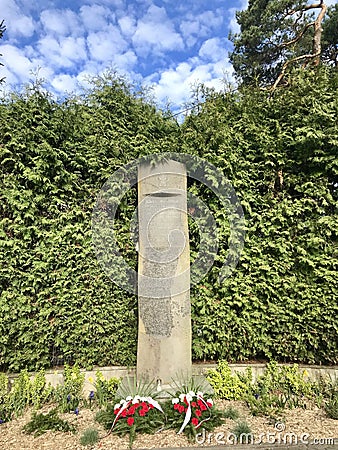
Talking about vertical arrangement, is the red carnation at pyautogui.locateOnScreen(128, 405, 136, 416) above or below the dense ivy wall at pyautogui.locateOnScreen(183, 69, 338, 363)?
below

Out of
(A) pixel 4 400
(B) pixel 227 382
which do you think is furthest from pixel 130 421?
(A) pixel 4 400

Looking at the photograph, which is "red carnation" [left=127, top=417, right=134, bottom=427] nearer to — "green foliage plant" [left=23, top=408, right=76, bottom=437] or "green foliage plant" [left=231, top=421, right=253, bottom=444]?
"green foliage plant" [left=23, top=408, right=76, bottom=437]

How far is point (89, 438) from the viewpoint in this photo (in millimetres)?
2154

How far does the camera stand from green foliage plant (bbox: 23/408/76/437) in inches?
91.8

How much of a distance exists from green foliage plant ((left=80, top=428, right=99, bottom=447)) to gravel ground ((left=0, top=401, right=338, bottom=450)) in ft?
0.10

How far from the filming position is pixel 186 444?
2.13m

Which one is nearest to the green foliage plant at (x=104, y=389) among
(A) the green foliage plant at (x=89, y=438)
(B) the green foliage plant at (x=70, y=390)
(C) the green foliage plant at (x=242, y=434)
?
(B) the green foliage plant at (x=70, y=390)

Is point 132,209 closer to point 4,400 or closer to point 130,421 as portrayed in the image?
point 130,421

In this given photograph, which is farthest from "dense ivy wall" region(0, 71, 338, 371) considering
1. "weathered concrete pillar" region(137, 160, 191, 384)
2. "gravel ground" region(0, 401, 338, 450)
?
"gravel ground" region(0, 401, 338, 450)

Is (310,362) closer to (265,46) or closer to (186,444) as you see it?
(186,444)

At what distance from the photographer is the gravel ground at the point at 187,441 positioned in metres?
2.13

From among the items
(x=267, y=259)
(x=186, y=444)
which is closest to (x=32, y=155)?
(x=267, y=259)

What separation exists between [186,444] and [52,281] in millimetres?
1855

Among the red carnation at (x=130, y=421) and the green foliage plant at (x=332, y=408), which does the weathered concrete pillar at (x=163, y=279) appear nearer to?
the red carnation at (x=130, y=421)
